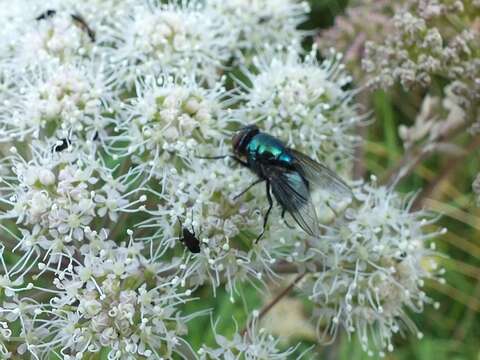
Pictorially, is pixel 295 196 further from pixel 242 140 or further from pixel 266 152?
pixel 242 140

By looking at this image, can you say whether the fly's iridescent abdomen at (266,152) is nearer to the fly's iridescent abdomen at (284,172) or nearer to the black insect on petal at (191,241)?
the fly's iridescent abdomen at (284,172)

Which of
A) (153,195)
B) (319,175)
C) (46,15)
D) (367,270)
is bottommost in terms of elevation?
(367,270)

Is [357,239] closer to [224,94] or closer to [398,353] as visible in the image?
[224,94]

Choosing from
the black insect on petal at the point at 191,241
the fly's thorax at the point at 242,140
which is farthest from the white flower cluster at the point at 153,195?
the fly's thorax at the point at 242,140

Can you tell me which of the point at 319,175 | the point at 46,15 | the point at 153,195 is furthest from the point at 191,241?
the point at 46,15

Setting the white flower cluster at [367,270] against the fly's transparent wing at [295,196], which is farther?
the white flower cluster at [367,270]

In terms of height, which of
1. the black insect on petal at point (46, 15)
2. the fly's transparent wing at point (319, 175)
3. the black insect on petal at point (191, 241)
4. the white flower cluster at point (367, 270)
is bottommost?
the white flower cluster at point (367, 270)
